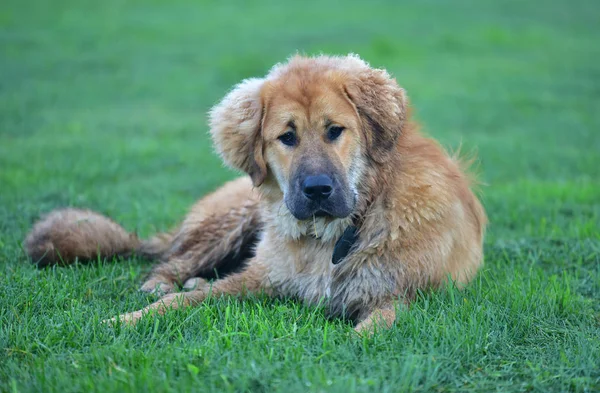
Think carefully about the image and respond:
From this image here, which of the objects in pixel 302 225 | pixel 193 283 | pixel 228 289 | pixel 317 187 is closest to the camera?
pixel 317 187

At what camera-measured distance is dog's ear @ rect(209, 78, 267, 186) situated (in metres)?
5.44

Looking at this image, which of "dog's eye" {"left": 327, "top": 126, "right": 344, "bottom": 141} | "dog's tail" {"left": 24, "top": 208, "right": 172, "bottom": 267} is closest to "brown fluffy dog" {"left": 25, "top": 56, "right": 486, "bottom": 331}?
"dog's eye" {"left": 327, "top": 126, "right": 344, "bottom": 141}

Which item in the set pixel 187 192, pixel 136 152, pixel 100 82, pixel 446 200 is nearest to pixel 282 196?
pixel 446 200

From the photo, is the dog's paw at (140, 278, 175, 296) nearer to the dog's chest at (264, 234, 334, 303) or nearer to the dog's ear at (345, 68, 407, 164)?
the dog's chest at (264, 234, 334, 303)

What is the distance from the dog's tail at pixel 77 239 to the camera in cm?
608

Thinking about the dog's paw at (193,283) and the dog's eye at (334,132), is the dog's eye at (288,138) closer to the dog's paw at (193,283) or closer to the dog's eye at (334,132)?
the dog's eye at (334,132)

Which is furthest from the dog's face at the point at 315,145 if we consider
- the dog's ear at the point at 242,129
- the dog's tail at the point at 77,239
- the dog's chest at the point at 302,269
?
the dog's tail at the point at 77,239

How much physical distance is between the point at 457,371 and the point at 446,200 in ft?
4.95

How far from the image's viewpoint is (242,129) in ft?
18.0

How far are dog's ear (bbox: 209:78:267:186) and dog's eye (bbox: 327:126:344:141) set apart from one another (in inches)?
21.1

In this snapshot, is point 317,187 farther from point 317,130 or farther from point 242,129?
point 242,129

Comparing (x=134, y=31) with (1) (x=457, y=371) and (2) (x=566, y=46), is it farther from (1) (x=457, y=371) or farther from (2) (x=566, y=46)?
(1) (x=457, y=371)

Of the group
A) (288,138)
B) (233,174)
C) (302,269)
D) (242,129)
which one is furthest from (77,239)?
(233,174)

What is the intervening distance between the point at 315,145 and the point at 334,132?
183mm
